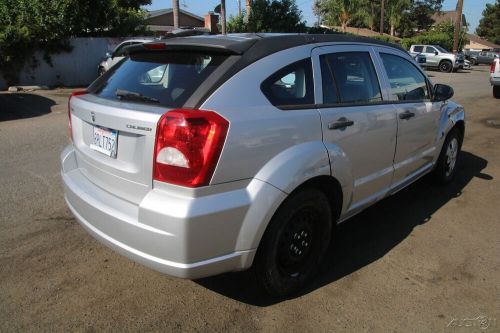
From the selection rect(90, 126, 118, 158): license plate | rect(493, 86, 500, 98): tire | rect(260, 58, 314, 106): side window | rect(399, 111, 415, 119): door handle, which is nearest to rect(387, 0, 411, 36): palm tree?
rect(493, 86, 500, 98): tire

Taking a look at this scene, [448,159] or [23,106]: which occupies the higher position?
[448,159]

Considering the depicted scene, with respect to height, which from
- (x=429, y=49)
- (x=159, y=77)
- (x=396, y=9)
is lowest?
(x=159, y=77)

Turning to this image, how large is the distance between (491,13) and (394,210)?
93.9 metres

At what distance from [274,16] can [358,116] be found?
1933 centimetres

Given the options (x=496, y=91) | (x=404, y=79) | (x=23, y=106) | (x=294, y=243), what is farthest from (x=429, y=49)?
(x=294, y=243)

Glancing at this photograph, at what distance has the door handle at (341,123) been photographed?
308cm

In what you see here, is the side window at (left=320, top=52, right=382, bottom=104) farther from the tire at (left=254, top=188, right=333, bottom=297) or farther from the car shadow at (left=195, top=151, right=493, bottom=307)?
the car shadow at (left=195, top=151, right=493, bottom=307)

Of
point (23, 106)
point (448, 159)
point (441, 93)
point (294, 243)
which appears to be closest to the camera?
point (294, 243)

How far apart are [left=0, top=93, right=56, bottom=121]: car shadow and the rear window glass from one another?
7.70 metres

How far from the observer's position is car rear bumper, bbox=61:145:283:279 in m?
2.38

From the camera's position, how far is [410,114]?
4.04 metres

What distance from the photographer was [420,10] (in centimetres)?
6912

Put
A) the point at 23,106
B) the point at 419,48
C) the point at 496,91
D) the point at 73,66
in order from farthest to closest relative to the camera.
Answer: the point at 419,48 → the point at 73,66 → the point at 496,91 → the point at 23,106

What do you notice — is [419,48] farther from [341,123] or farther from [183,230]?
[183,230]
